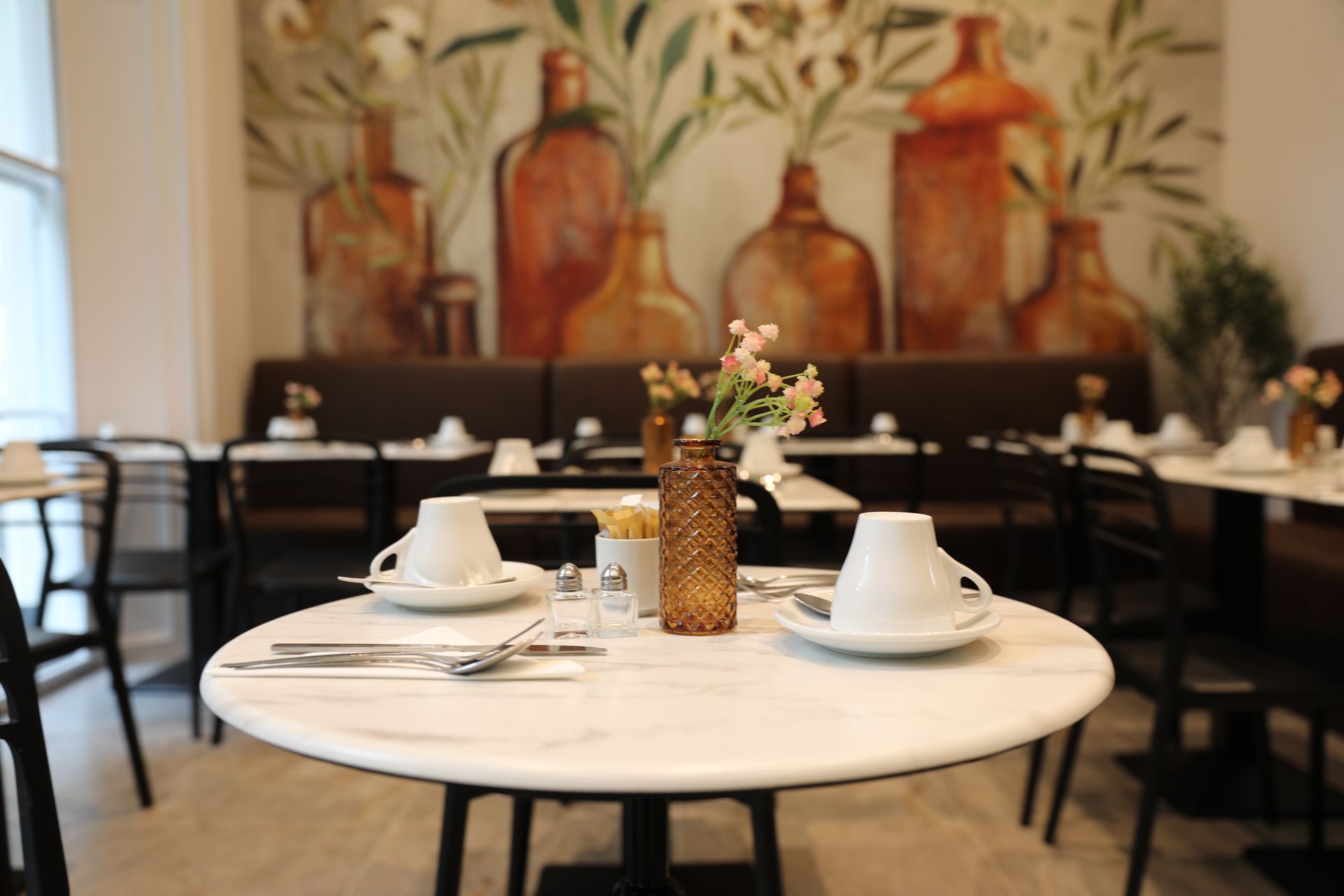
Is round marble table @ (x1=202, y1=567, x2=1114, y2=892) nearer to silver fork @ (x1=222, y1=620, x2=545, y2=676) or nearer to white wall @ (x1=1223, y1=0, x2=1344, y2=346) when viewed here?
silver fork @ (x1=222, y1=620, x2=545, y2=676)

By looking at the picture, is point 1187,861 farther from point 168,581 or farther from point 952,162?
point 952,162

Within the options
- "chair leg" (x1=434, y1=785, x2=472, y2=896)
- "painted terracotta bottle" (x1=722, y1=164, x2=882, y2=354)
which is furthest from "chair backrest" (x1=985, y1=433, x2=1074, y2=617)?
"chair leg" (x1=434, y1=785, x2=472, y2=896)

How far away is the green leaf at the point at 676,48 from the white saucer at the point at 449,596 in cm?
426

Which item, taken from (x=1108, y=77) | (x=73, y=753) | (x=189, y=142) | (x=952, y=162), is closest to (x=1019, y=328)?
(x=952, y=162)

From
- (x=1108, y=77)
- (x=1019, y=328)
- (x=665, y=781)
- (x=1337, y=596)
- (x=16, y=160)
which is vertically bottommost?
(x=1337, y=596)

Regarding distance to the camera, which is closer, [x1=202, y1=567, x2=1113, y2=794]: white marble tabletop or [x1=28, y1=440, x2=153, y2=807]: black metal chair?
[x1=202, y1=567, x2=1113, y2=794]: white marble tabletop

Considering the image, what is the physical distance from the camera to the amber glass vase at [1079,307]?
4.88 m

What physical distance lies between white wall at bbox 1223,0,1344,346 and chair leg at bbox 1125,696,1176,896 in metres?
2.93

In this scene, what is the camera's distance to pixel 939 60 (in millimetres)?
4863

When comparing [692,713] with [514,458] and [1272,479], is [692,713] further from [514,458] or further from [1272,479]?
[1272,479]

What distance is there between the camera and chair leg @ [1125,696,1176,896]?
1824 millimetres

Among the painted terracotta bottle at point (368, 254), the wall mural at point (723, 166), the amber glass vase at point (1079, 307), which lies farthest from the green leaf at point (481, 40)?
the amber glass vase at point (1079, 307)

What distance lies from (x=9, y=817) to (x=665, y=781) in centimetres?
255

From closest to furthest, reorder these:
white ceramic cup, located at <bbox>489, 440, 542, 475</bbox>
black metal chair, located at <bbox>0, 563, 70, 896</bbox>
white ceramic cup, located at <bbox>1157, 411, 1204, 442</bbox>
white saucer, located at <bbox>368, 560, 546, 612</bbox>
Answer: black metal chair, located at <bbox>0, 563, 70, 896</bbox> < white saucer, located at <bbox>368, 560, 546, 612</bbox> < white ceramic cup, located at <bbox>489, 440, 542, 475</bbox> < white ceramic cup, located at <bbox>1157, 411, 1204, 442</bbox>
